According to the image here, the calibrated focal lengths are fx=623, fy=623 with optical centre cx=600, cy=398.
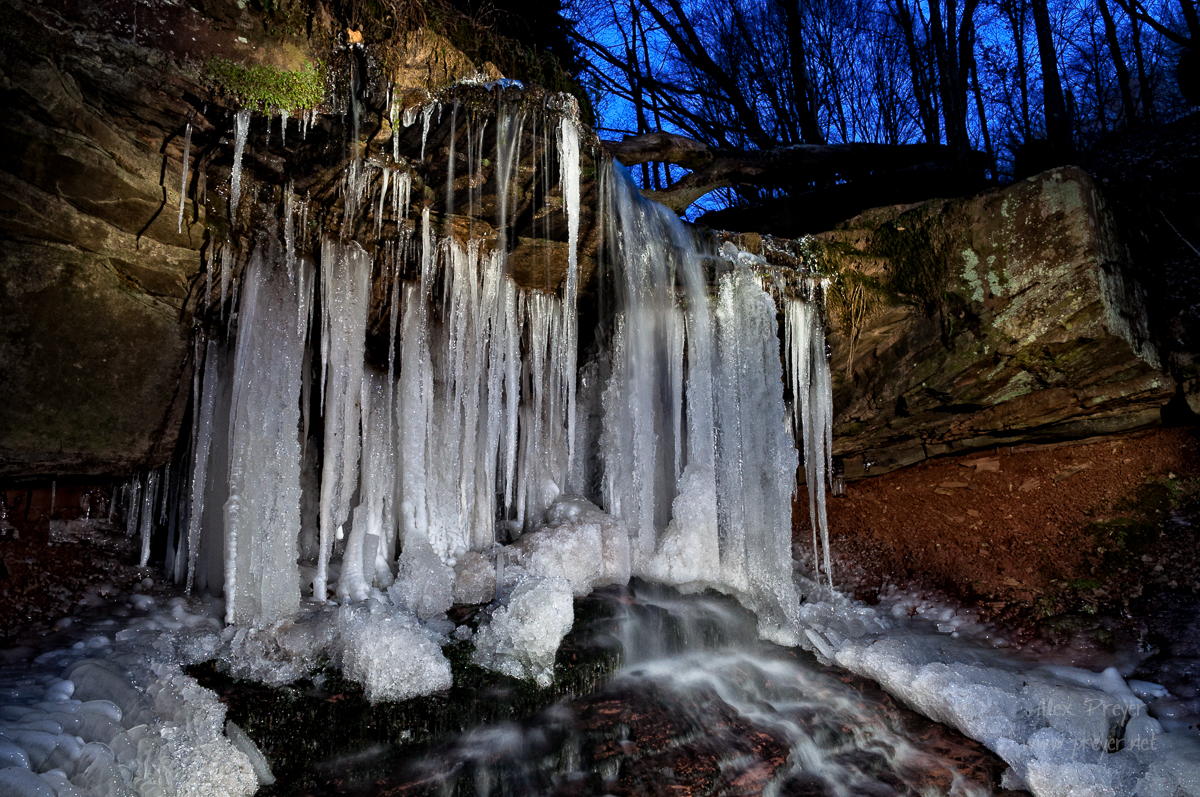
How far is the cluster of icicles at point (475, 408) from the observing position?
14.5 feet

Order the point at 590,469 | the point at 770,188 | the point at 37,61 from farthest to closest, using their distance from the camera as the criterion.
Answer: the point at 770,188 < the point at 590,469 < the point at 37,61

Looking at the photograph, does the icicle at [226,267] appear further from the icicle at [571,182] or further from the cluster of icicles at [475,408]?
the icicle at [571,182]

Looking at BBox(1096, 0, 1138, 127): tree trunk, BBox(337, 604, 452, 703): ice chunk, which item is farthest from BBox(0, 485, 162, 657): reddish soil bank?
BBox(1096, 0, 1138, 127): tree trunk

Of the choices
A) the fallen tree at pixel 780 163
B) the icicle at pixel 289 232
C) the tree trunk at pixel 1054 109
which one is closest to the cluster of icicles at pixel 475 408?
the icicle at pixel 289 232

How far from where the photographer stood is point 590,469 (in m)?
7.06

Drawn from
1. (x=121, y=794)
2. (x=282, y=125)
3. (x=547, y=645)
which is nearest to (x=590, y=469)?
(x=547, y=645)

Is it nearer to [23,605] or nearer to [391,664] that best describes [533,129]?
[391,664]

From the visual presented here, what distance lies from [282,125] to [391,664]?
11.0ft

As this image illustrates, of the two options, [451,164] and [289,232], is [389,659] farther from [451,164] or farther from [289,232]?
[451,164]

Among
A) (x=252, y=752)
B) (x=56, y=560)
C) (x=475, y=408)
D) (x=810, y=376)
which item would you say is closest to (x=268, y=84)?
(x=475, y=408)

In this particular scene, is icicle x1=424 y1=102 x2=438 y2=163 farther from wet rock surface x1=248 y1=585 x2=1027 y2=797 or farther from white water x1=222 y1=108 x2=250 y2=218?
wet rock surface x1=248 y1=585 x2=1027 y2=797

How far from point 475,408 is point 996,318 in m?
4.77

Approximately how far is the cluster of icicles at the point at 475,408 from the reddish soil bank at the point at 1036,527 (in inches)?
60.1

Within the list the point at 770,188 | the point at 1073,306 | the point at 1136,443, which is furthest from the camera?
the point at 770,188
